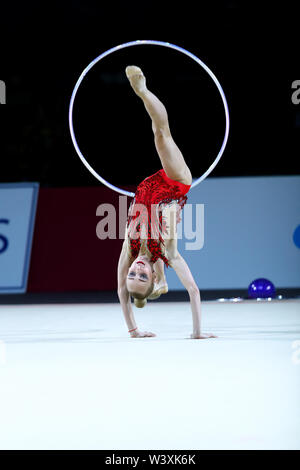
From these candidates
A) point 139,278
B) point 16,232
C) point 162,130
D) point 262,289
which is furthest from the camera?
point 16,232

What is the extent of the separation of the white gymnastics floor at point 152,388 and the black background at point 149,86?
206 inches

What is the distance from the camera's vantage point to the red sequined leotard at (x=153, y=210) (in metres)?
4.80

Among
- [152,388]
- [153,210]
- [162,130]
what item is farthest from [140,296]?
[152,388]

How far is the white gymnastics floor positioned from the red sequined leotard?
65 cm

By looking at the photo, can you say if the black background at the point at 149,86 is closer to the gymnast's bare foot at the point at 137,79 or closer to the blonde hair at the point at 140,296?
the gymnast's bare foot at the point at 137,79

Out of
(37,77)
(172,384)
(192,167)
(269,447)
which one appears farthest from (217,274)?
(269,447)

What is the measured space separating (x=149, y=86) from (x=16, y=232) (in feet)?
9.33

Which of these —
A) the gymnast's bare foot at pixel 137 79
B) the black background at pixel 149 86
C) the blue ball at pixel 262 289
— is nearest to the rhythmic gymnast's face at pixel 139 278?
the gymnast's bare foot at pixel 137 79

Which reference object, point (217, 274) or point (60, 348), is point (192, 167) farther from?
point (60, 348)

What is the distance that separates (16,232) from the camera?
10266 millimetres

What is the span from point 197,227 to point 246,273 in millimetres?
928

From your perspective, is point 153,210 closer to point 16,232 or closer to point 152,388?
point 152,388

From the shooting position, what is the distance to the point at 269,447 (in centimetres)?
200

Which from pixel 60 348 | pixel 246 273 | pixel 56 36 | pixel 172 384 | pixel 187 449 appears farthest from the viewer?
pixel 56 36
